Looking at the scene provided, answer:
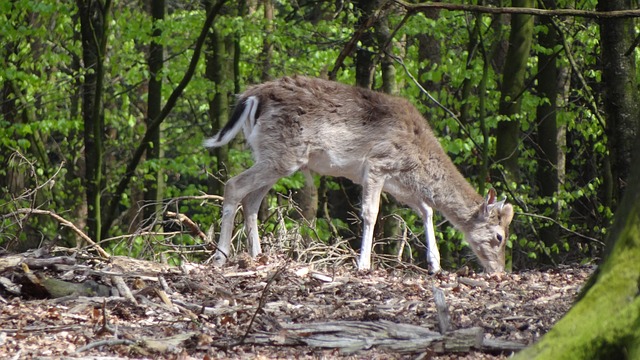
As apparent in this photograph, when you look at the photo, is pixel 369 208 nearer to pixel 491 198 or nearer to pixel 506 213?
pixel 491 198

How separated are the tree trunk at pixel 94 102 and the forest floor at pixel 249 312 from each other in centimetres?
771

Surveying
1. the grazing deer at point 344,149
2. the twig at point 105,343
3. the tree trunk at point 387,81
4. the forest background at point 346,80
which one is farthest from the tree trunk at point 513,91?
the twig at point 105,343

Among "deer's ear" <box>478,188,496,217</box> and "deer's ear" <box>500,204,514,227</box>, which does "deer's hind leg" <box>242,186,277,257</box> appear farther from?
"deer's ear" <box>500,204,514,227</box>

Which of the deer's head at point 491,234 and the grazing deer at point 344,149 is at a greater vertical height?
the grazing deer at point 344,149

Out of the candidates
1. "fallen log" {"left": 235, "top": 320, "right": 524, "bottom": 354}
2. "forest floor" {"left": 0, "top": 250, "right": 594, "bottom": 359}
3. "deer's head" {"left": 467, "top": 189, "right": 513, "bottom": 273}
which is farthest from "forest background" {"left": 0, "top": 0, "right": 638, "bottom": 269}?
"fallen log" {"left": 235, "top": 320, "right": 524, "bottom": 354}

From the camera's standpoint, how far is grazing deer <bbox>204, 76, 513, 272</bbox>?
37.2 feet

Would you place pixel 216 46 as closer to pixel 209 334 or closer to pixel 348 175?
pixel 348 175

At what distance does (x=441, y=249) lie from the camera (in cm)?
1770

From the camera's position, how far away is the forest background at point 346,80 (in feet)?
51.6

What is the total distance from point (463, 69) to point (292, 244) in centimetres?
680

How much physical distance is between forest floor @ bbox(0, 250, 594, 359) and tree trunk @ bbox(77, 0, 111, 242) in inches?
304

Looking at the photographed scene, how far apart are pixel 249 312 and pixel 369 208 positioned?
15.6ft

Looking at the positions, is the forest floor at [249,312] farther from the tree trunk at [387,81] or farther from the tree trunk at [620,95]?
the tree trunk at [387,81]

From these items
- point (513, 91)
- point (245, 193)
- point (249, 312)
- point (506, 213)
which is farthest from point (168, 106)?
point (249, 312)
